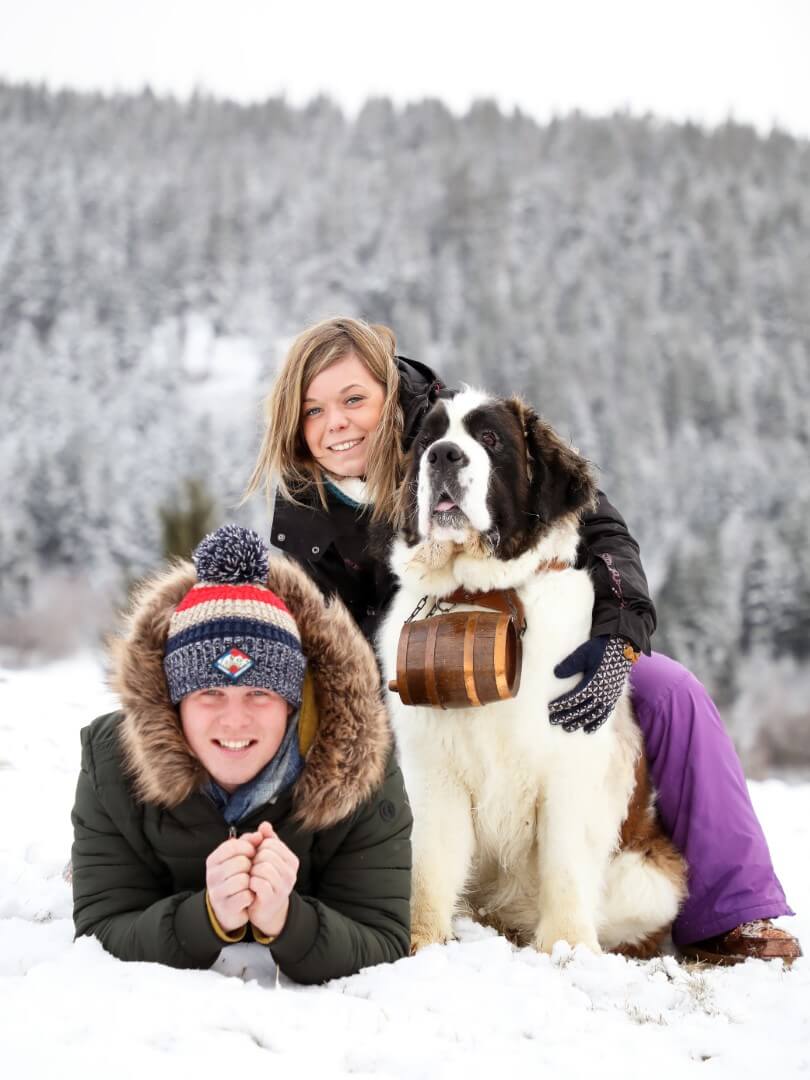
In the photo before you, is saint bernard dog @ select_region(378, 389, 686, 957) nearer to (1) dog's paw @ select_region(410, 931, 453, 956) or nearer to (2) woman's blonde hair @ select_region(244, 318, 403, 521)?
(1) dog's paw @ select_region(410, 931, 453, 956)

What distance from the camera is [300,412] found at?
350cm

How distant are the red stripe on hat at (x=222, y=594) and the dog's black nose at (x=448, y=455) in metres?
0.87

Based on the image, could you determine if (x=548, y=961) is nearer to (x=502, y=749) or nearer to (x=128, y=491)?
(x=502, y=749)

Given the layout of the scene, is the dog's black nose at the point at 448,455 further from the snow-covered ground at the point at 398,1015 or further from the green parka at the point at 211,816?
the snow-covered ground at the point at 398,1015

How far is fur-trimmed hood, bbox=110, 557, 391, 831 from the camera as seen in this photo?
2.07 metres

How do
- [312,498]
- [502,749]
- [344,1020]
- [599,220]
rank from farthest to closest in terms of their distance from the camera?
[599,220] → [312,498] → [502,749] → [344,1020]

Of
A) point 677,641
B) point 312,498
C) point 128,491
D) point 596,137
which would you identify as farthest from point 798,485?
point 312,498

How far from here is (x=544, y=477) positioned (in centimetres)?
294

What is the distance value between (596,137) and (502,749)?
9395cm

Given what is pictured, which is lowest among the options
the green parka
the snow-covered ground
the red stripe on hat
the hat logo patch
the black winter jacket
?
the snow-covered ground

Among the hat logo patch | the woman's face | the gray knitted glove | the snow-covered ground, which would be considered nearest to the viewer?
the snow-covered ground

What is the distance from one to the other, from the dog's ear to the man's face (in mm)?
1151

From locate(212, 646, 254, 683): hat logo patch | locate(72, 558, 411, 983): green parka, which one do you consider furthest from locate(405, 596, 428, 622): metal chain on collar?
locate(212, 646, 254, 683): hat logo patch

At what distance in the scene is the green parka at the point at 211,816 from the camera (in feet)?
6.75
